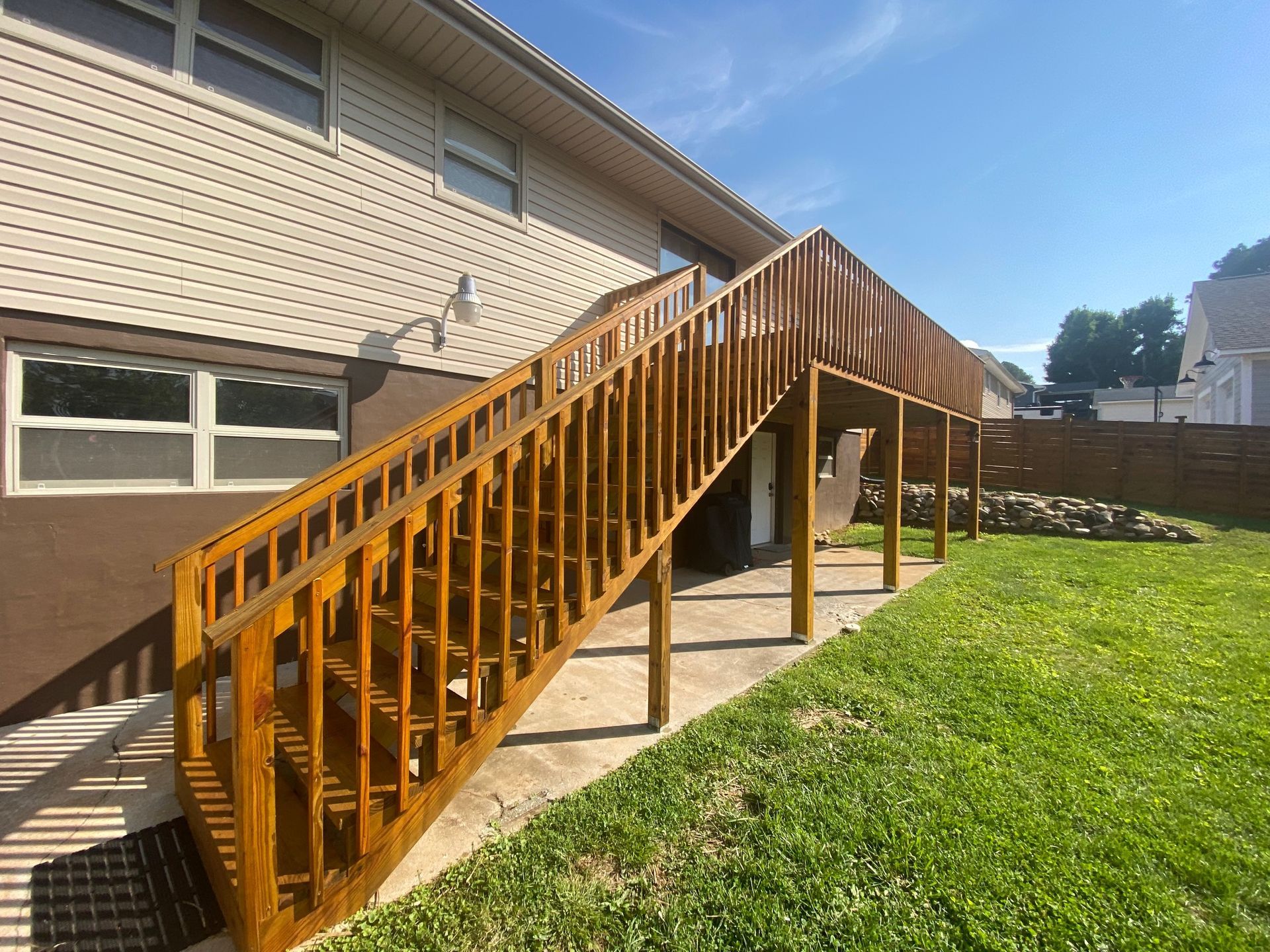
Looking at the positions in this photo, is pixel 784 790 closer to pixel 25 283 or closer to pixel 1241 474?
pixel 25 283

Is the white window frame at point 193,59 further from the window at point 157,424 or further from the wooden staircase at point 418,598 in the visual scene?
the wooden staircase at point 418,598

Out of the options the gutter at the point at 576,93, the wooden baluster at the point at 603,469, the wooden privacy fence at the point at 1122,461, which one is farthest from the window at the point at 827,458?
the wooden baluster at the point at 603,469

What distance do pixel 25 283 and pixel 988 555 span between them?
1040 cm

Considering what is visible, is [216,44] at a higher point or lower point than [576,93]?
lower

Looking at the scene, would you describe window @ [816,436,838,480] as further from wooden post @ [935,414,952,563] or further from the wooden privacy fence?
the wooden privacy fence

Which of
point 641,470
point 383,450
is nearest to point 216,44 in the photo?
point 383,450

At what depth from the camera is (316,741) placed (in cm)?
151

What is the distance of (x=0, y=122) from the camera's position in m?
2.72

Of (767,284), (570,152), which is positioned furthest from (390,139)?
(767,284)

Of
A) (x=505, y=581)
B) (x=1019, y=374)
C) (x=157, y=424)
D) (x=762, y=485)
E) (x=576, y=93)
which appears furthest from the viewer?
(x=1019, y=374)

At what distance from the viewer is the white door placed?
27.7ft

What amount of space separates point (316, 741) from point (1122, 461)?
16777mm

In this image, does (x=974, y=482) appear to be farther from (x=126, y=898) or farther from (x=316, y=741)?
(x=126, y=898)

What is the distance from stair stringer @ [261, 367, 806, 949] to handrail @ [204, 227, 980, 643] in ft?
2.97
